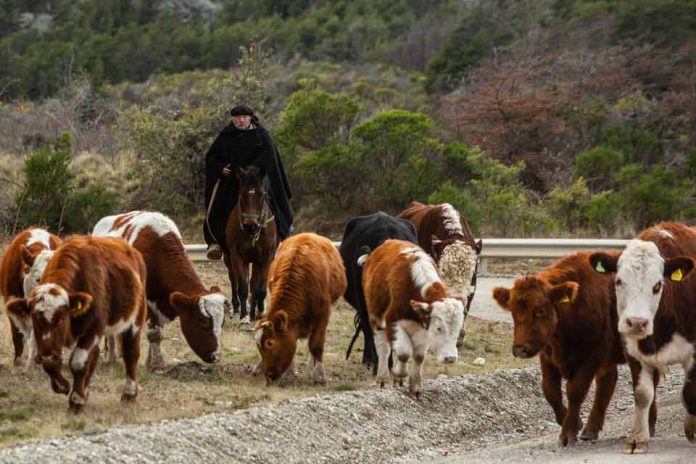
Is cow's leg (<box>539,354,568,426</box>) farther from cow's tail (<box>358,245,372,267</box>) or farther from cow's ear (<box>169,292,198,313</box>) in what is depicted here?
cow's ear (<box>169,292,198,313</box>)

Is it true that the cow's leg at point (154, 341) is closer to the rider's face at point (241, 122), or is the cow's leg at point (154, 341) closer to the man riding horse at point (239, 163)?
the man riding horse at point (239, 163)

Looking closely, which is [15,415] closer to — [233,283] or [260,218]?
[260,218]

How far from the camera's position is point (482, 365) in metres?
17.6

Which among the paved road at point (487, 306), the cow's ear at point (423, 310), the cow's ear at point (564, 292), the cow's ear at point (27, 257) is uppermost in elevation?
the cow's ear at point (564, 292)

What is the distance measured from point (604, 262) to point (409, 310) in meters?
2.58

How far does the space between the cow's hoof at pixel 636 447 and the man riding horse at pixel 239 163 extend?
8.83 m

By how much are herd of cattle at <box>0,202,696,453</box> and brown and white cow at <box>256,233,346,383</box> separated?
2 centimetres

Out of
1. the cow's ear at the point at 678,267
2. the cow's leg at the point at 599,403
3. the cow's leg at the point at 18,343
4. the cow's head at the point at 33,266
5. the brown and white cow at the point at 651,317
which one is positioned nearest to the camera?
the brown and white cow at the point at 651,317

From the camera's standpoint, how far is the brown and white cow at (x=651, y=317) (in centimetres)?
1211

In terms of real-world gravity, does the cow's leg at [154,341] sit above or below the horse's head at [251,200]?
below

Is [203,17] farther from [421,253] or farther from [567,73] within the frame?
[421,253]

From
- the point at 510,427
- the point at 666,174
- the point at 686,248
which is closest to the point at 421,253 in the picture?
the point at 510,427

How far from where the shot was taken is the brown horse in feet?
63.5

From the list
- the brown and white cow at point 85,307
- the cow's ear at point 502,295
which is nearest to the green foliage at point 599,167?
the cow's ear at point 502,295
